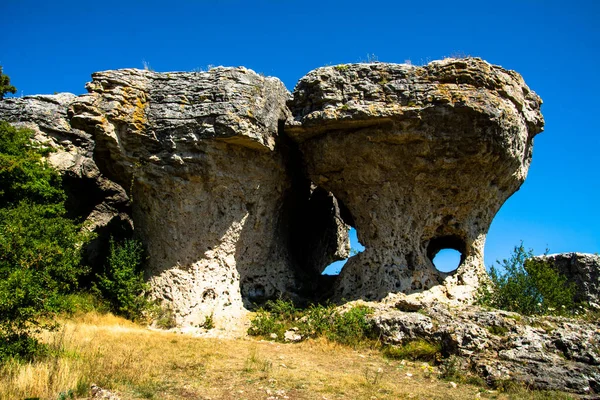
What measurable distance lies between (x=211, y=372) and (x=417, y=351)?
4.60 m

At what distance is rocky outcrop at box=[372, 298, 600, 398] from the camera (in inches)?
381

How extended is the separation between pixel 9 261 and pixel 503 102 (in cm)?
1297

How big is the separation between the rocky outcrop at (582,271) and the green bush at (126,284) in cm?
1298

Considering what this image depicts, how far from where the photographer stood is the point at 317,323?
13.6 metres

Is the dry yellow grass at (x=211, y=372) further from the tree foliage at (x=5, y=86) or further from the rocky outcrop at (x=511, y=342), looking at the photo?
the tree foliage at (x=5, y=86)

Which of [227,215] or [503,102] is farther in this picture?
[227,215]

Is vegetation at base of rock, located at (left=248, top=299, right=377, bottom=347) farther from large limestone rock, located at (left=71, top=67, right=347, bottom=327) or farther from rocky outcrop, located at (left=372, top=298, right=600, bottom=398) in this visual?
large limestone rock, located at (left=71, top=67, right=347, bottom=327)

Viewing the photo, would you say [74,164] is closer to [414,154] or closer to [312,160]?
[312,160]

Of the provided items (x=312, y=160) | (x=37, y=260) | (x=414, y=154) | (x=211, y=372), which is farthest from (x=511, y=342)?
(x=37, y=260)

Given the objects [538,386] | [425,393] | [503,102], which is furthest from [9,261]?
[503,102]

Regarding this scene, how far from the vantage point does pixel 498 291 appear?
14906 mm

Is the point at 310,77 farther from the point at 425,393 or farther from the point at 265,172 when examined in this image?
the point at 425,393

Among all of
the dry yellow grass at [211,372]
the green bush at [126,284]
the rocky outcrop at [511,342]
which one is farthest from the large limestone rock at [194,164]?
the rocky outcrop at [511,342]

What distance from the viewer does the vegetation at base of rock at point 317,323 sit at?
12797 millimetres
